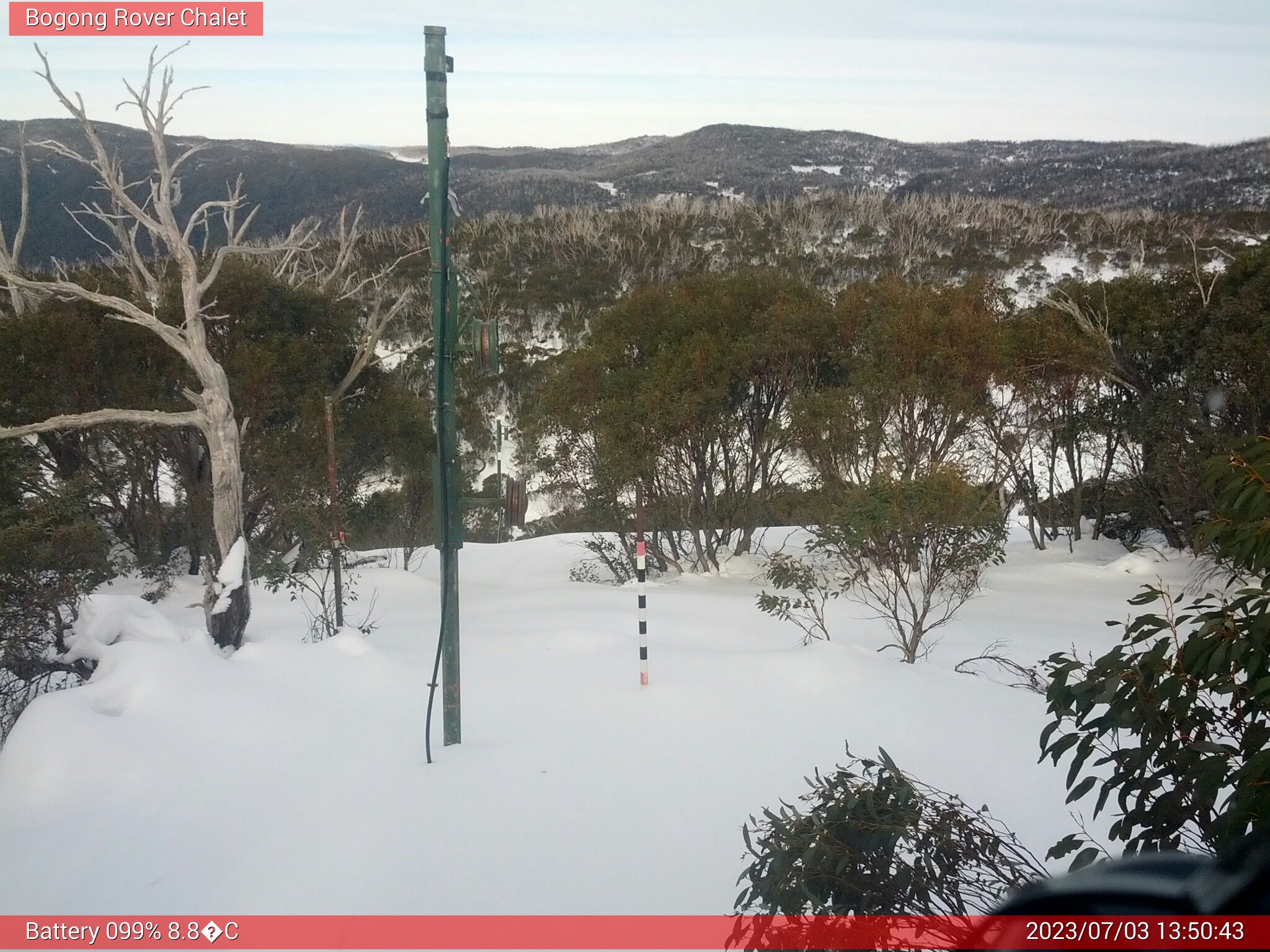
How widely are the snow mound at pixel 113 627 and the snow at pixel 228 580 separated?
986mm

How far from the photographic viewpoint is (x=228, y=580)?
791cm

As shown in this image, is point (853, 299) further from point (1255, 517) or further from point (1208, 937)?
point (1208, 937)

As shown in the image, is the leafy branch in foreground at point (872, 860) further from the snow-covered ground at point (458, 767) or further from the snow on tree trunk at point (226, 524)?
the snow on tree trunk at point (226, 524)

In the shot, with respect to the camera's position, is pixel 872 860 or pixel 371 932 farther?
pixel 371 932

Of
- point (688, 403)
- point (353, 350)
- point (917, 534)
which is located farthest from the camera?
point (353, 350)

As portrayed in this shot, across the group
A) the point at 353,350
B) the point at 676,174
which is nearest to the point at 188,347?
the point at 353,350

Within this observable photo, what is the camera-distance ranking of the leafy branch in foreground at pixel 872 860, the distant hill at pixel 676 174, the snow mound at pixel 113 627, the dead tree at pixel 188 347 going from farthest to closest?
the distant hill at pixel 676 174 → the dead tree at pixel 188 347 → the snow mound at pixel 113 627 → the leafy branch in foreground at pixel 872 860

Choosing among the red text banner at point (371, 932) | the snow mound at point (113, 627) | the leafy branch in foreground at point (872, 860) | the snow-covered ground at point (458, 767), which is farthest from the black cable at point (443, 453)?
the leafy branch in foreground at point (872, 860)

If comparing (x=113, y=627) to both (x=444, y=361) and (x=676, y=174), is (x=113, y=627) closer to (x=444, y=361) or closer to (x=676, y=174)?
(x=444, y=361)

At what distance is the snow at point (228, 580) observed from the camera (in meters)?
7.86

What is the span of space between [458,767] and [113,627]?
3.18 m

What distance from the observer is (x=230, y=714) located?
551 centimetres

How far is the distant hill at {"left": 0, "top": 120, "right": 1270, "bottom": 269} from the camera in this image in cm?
4053

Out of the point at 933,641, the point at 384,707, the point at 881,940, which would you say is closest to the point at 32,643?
the point at 384,707
